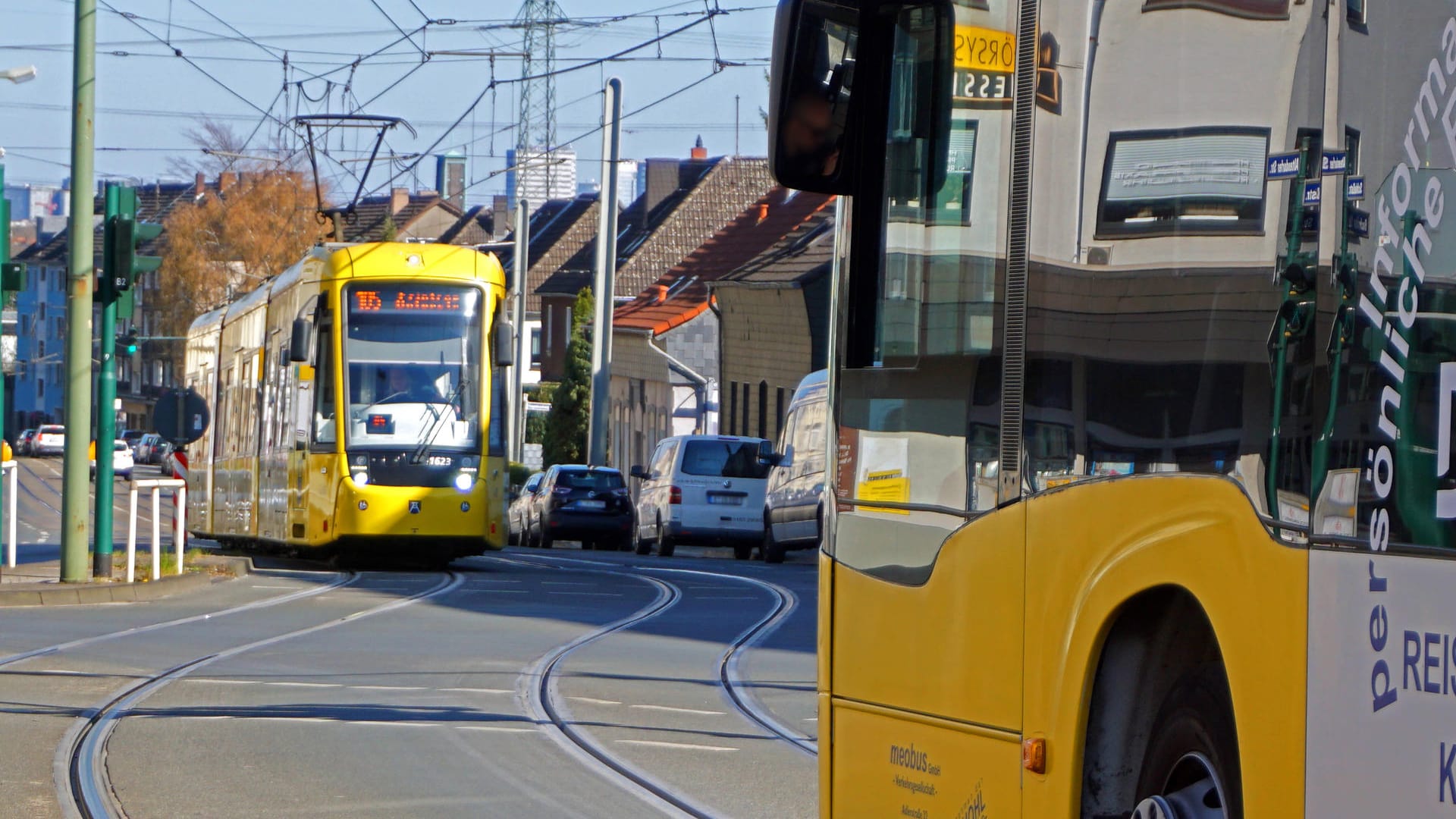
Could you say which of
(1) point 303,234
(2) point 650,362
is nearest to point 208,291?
(1) point 303,234

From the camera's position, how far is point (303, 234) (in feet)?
300

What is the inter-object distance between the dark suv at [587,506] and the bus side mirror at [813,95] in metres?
32.9

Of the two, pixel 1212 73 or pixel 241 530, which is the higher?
pixel 1212 73

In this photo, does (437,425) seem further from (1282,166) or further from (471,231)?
(471,231)

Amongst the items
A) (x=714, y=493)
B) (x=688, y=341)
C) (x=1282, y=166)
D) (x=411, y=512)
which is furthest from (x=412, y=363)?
(x=688, y=341)

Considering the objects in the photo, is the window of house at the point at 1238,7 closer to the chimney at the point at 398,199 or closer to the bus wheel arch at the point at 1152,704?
the bus wheel arch at the point at 1152,704

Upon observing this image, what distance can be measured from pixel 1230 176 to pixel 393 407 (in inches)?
754

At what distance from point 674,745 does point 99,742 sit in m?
2.65

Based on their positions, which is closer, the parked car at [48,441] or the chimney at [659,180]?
the chimney at [659,180]

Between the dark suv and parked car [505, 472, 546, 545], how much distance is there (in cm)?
257

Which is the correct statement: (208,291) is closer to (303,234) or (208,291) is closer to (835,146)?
(303,234)

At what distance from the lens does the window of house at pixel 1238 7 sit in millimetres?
3744

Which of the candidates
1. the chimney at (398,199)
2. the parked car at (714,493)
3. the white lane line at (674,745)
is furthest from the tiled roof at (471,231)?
the white lane line at (674,745)

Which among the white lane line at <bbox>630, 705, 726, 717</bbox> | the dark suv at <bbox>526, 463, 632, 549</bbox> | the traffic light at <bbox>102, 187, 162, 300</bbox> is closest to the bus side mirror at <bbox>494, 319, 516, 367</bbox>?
the traffic light at <bbox>102, 187, 162, 300</bbox>
